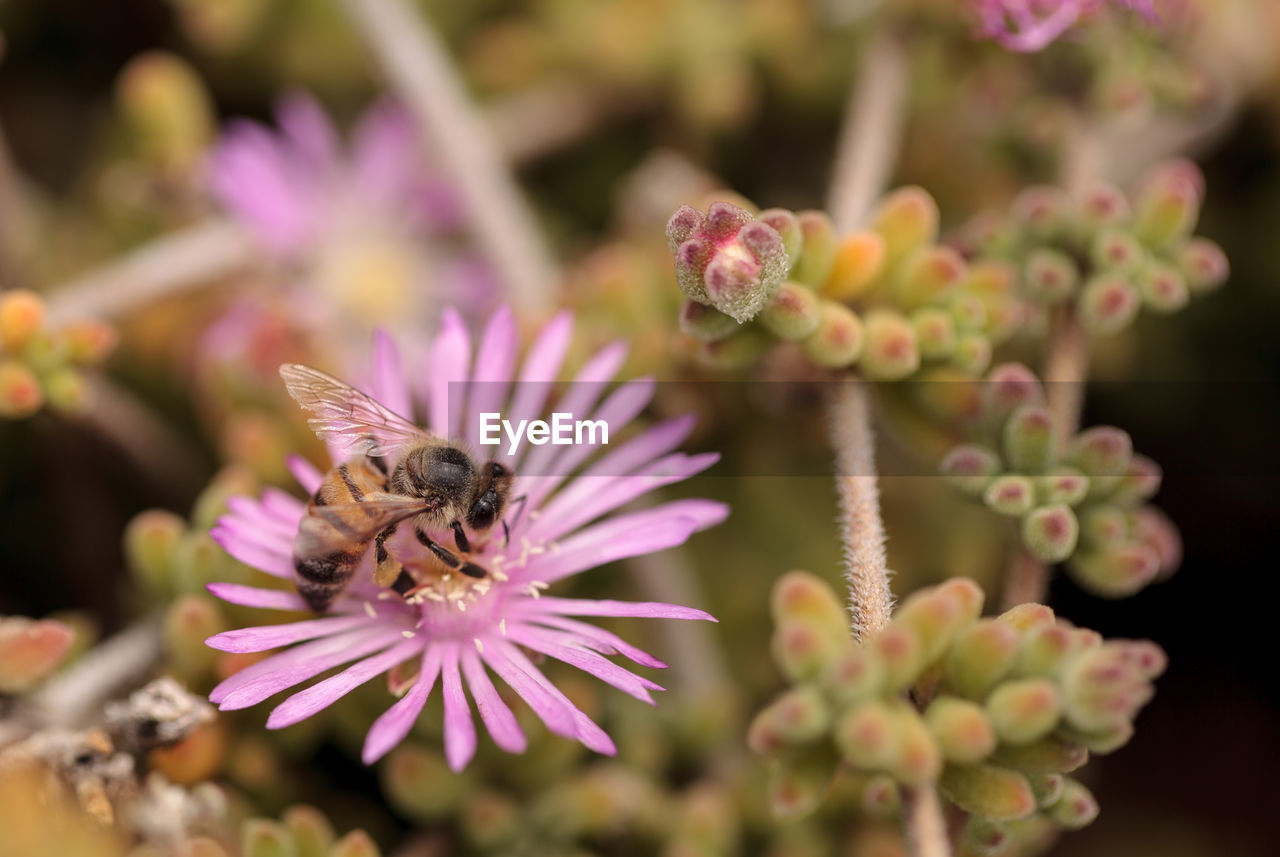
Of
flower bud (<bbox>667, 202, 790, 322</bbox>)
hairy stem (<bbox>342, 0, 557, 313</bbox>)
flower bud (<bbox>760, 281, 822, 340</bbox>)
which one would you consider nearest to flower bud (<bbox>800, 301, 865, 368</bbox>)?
flower bud (<bbox>760, 281, 822, 340</bbox>)

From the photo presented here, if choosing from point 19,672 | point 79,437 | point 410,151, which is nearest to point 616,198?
point 410,151

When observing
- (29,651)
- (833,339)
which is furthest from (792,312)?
(29,651)

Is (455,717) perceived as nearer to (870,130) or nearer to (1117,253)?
(1117,253)

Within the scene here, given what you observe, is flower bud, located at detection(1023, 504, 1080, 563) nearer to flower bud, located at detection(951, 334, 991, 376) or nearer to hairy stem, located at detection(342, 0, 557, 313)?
flower bud, located at detection(951, 334, 991, 376)

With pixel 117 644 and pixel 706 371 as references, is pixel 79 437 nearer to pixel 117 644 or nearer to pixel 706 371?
pixel 117 644

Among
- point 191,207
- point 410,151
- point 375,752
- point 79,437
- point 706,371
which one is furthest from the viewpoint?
point 410,151
